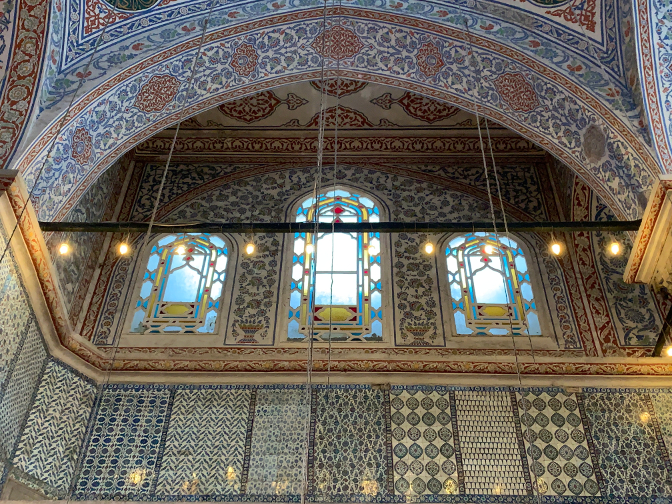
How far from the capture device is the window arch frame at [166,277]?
6.24m

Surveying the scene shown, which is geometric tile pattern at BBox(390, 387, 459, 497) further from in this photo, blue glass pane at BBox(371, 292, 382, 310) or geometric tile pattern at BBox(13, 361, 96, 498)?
geometric tile pattern at BBox(13, 361, 96, 498)

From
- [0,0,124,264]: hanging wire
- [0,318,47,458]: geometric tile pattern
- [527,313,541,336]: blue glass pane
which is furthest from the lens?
[527,313,541,336]: blue glass pane

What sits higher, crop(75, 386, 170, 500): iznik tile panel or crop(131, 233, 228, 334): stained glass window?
crop(131, 233, 228, 334): stained glass window

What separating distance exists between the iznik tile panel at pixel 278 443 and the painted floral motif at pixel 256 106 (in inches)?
127

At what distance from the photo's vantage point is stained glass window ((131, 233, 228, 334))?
6.36 metres

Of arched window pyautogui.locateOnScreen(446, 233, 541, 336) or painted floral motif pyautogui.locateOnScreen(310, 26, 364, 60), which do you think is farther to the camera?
arched window pyautogui.locateOnScreen(446, 233, 541, 336)

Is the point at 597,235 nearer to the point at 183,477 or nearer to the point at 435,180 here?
the point at 435,180

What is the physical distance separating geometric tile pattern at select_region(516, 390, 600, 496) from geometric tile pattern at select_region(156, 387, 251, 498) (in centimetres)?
219

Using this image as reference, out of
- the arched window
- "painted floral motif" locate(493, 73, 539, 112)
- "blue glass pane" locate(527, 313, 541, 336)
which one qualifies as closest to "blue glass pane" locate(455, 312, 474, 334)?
the arched window

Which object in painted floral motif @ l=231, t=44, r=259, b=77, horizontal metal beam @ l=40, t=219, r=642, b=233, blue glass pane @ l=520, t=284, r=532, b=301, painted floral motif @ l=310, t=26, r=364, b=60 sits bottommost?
horizontal metal beam @ l=40, t=219, r=642, b=233

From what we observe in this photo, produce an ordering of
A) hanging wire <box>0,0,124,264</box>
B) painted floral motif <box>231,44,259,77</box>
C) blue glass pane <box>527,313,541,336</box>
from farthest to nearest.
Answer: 1. blue glass pane <box>527,313,541,336</box>
2. painted floral motif <box>231,44,259,77</box>
3. hanging wire <box>0,0,124,264</box>

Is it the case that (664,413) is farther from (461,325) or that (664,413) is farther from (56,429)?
(56,429)

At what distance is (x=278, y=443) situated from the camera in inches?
219

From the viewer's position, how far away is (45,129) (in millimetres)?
4996
